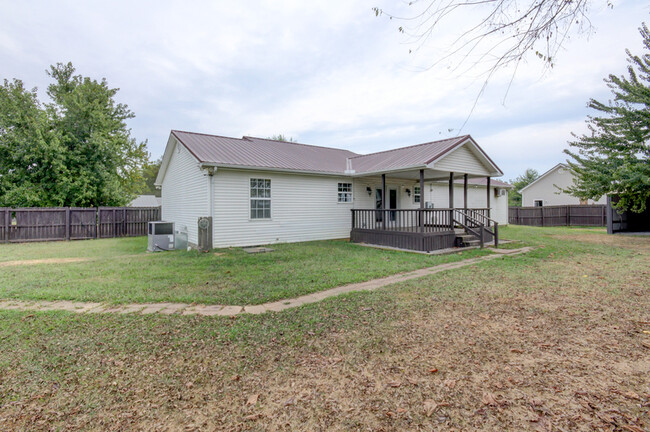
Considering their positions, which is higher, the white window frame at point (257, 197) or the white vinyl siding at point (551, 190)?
the white vinyl siding at point (551, 190)

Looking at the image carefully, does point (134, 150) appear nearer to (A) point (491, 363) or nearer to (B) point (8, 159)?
(B) point (8, 159)

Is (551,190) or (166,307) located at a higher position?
(551,190)

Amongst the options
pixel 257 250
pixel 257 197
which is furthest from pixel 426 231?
pixel 257 197

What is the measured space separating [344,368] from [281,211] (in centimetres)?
931

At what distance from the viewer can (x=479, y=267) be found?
7555mm

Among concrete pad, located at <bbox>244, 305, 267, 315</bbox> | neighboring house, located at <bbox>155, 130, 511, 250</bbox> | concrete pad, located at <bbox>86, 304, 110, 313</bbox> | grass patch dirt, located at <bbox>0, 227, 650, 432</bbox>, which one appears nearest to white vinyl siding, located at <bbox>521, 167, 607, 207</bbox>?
neighboring house, located at <bbox>155, 130, 511, 250</bbox>

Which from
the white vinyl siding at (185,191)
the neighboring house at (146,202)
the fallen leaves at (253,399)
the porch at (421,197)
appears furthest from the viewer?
the neighboring house at (146,202)

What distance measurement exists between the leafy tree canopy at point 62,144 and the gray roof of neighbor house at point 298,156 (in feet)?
30.1

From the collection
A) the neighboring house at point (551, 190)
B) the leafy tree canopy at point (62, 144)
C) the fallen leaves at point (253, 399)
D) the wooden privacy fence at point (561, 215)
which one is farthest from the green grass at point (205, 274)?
the neighboring house at point (551, 190)

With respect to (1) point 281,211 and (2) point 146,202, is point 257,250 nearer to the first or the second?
(1) point 281,211

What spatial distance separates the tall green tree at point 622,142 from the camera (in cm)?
1249

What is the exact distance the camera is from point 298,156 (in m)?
13.9

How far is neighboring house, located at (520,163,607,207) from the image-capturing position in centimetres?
2658

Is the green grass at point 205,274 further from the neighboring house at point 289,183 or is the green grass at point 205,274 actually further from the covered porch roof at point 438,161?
the covered porch roof at point 438,161
